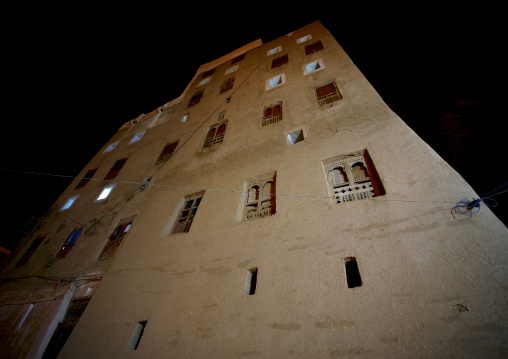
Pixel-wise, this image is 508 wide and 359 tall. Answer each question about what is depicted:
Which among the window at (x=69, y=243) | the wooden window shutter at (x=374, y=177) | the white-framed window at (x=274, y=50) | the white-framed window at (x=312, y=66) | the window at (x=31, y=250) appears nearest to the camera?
the wooden window shutter at (x=374, y=177)

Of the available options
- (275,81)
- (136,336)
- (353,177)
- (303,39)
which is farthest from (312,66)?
(136,336)

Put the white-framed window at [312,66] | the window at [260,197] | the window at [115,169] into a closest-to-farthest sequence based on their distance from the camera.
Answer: the window at [260,197]
the white-framed window at [312,66]
the window at [115,169]

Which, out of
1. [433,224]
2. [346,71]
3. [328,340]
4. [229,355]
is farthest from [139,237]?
[346,71]

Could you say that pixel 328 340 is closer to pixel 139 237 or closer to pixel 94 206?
pixel 139 237

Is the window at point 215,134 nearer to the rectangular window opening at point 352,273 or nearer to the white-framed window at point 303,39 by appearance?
the rectangular window opening at point 352,273

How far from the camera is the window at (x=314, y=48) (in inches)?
441

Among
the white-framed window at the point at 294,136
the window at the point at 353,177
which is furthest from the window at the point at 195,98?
the window at the point at 353,177

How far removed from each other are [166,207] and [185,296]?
3.64 meters

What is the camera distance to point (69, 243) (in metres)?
9.49

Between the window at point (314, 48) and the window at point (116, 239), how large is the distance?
1216 cm

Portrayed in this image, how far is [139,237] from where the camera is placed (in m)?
7.08

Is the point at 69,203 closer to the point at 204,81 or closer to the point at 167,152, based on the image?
the point at 167,152

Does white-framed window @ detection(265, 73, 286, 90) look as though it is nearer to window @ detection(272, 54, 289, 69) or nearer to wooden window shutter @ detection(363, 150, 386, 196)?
window @ detection(272, 54, 289, 69)

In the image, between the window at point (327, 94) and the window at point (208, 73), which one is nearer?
the window at point (327, 94)
